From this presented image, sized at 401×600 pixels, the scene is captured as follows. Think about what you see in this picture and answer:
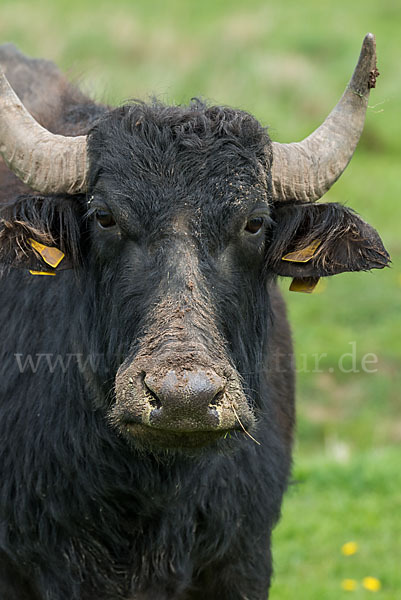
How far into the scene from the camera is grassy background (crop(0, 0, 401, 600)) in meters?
8.21

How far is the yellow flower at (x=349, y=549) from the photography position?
7836mm

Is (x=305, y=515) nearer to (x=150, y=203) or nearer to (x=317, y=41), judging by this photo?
(x=150, y=203)

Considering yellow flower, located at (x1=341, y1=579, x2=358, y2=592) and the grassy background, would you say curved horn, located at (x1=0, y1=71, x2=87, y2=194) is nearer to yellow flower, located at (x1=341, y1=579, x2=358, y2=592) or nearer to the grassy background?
the grassy background

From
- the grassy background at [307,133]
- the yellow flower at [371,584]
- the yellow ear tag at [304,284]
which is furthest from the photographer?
the grassy background at [307,133]

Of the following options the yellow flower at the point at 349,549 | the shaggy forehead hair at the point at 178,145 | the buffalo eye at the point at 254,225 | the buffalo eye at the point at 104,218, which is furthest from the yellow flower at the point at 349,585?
the buffalo eye at the point at 104,218

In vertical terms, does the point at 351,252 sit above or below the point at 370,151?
below

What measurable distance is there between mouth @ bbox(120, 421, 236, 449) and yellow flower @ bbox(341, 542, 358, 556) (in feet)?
12.8

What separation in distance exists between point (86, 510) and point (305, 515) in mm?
3953

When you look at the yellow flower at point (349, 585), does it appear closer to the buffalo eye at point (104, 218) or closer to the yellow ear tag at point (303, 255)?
the yellow ear tag at point (303, 255)

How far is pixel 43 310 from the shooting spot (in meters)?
5.34

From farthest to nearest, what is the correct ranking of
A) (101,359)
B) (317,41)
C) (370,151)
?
(317,41)
(370,151)
(101,359)

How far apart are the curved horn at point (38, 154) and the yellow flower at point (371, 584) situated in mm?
4104

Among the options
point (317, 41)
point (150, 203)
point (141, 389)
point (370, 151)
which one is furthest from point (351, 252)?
point (317, 41)

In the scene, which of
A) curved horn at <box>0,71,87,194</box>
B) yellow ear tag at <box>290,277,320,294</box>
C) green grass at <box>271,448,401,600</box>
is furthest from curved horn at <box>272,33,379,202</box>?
green grass at <box>271,448,401,600</box>
